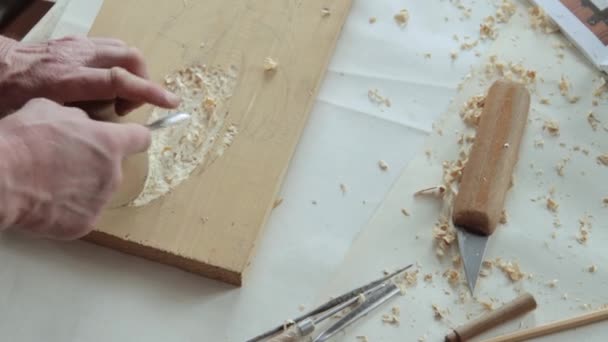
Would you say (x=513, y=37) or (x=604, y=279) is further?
(x=513, y=37)

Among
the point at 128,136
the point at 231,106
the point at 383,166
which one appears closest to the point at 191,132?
the point at 231,106

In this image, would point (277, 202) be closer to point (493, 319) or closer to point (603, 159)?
point (493, 319)

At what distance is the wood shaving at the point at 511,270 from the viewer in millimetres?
928

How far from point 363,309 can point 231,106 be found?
386mm

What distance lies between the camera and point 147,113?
100 centimetres

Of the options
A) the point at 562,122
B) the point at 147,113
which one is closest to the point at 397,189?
the point at 562,122

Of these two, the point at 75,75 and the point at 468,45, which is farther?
the point at 468,45

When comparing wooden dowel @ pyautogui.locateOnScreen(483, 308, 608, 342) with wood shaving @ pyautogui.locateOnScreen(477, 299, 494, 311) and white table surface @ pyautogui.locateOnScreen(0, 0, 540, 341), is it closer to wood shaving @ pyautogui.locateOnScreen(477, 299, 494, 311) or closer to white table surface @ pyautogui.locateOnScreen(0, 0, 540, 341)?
wood shaving @ pyautogui.locateOnScreen(477, 299, 494, 311)

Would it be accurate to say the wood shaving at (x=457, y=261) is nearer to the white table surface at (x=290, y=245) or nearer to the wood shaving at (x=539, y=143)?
the white table surface at (x=290, y=245)

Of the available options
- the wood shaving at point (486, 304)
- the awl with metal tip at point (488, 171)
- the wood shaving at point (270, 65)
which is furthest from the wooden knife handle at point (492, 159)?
the wood shaving at point (270, 65)

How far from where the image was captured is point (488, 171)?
950 millimetres

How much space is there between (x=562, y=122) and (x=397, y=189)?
0.32 metres

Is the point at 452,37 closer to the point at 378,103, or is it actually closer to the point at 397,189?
the point at 378,103

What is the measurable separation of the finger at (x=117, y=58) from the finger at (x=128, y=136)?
0.13m
